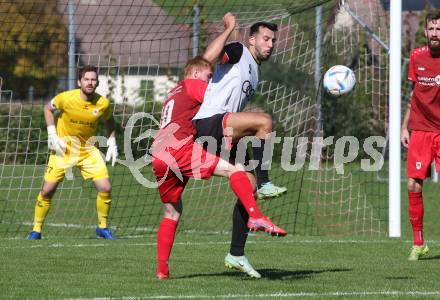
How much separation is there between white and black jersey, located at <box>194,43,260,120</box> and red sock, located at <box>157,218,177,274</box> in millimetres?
1012

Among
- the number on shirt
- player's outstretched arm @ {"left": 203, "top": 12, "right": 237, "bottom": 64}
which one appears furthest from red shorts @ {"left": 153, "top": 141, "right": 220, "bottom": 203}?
player's outstretched arm @ {"left": 203, "top": 12, "right": 237, "bottom": 64}

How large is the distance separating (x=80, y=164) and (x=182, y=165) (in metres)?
4.82

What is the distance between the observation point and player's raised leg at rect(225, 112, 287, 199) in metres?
7.79

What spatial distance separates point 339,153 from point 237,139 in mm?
12163

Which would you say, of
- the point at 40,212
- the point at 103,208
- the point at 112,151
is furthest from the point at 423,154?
the point at 40,212

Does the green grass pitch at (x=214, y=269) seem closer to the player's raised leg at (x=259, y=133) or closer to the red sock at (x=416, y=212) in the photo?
the red sock at (x=416, y=212)

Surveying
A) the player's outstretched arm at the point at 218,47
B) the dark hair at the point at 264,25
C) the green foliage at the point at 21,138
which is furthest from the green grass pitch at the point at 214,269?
the green foliage at the point at 21,138

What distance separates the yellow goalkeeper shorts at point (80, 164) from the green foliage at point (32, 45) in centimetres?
179

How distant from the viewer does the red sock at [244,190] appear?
25.9ft

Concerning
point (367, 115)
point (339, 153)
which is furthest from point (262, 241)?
point (367, 115)

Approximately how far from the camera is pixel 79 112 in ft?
41.6

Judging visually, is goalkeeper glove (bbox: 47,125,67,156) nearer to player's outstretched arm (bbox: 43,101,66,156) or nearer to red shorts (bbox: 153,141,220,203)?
player's outstretched arm (bbox: 43,101,66,156)

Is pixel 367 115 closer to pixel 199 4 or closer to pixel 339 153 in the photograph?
pixel 339 153

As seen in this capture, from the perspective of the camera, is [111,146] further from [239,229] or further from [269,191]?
[269,191]
